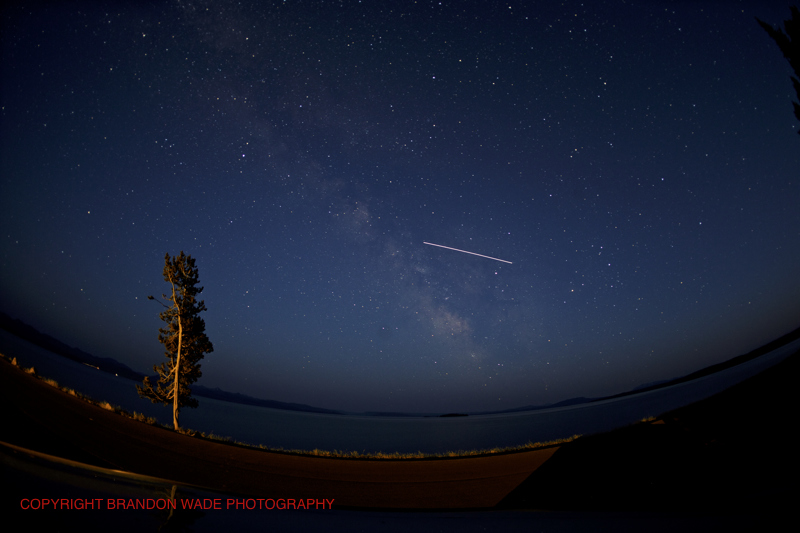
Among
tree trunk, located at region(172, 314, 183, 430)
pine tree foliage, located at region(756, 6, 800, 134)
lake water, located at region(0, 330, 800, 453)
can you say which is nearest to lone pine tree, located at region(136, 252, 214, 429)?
tree trunk, located at region(172, 314, 183, 430)

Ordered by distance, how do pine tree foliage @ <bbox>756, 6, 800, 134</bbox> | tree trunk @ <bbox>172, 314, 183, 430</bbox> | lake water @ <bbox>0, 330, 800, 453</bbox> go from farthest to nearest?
1. lake water @ <bbox>0, 330, 800, 453</bbox>
2. tree trunk @ <bbox>172, 314, 183, 430</bbox>
3. pine tree foliage @ <bbox>756, 6, 800, 134</bbox>

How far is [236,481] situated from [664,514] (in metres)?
9.67

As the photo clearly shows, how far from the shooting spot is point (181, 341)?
15.8m

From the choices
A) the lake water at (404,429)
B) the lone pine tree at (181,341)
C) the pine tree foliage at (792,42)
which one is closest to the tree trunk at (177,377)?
the lone pine tree at (181,341)

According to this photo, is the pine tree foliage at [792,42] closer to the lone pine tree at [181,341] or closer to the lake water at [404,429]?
the lake water at [404,429]

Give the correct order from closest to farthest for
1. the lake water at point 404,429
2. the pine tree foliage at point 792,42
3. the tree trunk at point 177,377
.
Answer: the pine tree foliage at point 792,42
the tree trunk at point 177,377
the lake water at point 404,429

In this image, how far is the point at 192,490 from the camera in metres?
2.34

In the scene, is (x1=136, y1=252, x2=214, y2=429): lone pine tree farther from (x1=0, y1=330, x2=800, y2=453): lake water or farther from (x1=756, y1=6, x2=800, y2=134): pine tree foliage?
(x1=756, y1=6, x2=800, y2=134): pine tree foliage

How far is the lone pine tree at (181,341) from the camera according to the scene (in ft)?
50.5

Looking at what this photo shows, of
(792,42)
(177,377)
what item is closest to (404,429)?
(177,377)

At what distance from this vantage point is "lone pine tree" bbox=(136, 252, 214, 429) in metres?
15.4

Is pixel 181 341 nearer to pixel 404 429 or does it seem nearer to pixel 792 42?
pixel 792 42

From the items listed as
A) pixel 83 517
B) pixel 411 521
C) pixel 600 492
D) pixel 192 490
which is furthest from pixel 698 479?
pixel 83 517

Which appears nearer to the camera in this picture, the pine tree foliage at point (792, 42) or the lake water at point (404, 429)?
the pine tree foliage at point (792, 42)
